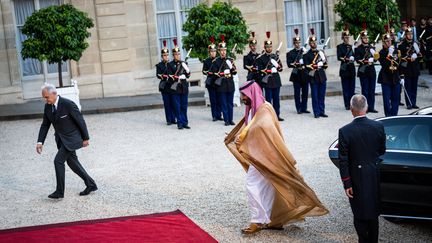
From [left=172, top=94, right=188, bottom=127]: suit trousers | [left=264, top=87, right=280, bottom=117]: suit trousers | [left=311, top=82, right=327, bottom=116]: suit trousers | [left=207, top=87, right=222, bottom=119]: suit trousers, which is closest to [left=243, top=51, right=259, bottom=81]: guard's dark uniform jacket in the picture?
[left=264, top=87, right=280, bottom=117]: suit trousers

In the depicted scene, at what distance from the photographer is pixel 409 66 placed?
19.7 metres

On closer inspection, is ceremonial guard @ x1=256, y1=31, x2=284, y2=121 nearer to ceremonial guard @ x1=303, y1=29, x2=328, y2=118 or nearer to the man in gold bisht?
ceremonial guard @ x1=303, y1=29, x2=328, y2=118

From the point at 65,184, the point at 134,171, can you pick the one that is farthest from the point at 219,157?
the point at 65,184

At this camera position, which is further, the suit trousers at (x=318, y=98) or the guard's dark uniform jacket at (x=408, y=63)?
the guard's dark uniform jacket at (x=408, y=63)

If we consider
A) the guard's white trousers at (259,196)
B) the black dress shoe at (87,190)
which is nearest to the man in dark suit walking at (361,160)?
the guard's white trousers at (259,196)

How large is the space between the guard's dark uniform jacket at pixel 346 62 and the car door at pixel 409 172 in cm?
1063

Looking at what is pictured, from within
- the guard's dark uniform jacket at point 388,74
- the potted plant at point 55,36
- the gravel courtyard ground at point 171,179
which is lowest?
the gravel courtyard ground at point 171,179

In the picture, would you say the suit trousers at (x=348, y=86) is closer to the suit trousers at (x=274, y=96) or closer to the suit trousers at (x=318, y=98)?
the suit trousers at (x=318, y=98)

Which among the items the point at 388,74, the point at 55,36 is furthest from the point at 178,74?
the point at 388,74

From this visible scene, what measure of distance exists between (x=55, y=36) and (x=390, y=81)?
8207mm

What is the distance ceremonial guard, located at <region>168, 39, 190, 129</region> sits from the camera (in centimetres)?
1820

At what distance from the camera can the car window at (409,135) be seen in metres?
9.05

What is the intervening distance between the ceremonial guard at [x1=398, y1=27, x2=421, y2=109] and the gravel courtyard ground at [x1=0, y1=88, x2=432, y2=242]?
71 cm

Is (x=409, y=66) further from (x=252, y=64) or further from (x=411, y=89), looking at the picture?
(x=252, y=64)
